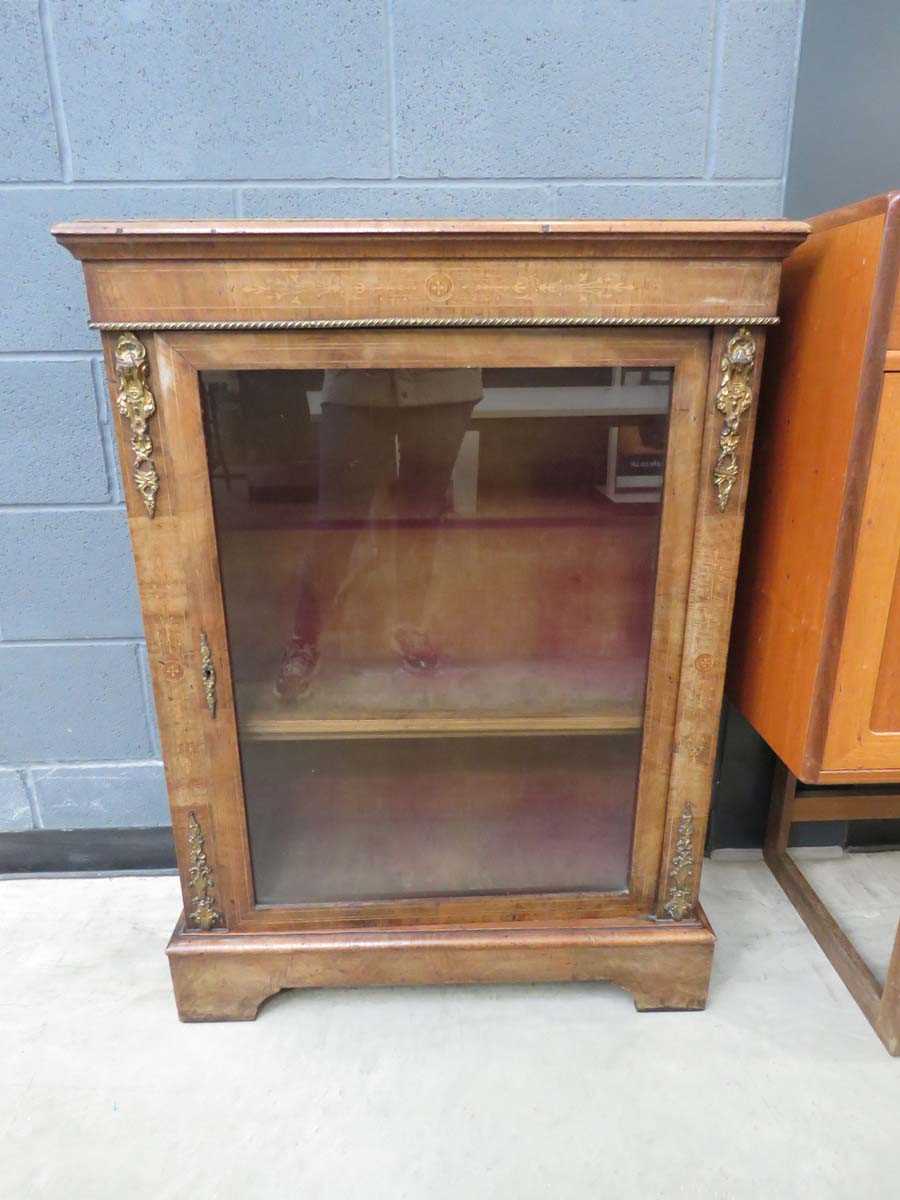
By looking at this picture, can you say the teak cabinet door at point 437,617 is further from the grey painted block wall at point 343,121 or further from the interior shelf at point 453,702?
the grey painted block wall at point 343,121

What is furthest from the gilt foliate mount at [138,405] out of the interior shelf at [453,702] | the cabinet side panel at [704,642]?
the cabinet side panel at [704,642]

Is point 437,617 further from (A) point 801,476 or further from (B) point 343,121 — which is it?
(B) point 343,121

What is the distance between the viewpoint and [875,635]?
838 millimetres

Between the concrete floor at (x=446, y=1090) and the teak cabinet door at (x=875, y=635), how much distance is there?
0.42 meters

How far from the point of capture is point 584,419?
2.84ft

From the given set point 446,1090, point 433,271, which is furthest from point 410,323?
point 446,1090

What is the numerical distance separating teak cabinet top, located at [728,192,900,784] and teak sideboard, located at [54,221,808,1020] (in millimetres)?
87

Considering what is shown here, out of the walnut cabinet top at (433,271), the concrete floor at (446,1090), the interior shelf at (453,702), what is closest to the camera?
the walnut cabinet top at (433,271)

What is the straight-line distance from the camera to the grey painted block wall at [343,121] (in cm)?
100

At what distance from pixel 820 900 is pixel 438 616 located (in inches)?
33.4

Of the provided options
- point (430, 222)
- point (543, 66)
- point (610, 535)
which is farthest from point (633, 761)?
point (543, 66)

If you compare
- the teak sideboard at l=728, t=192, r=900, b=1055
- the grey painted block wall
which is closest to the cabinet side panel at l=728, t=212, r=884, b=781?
the teak sideboard at l=728, t=192, r=900, b=1055

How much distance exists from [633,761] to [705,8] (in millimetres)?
1014

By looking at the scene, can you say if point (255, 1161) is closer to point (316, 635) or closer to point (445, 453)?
point (316, 635)
